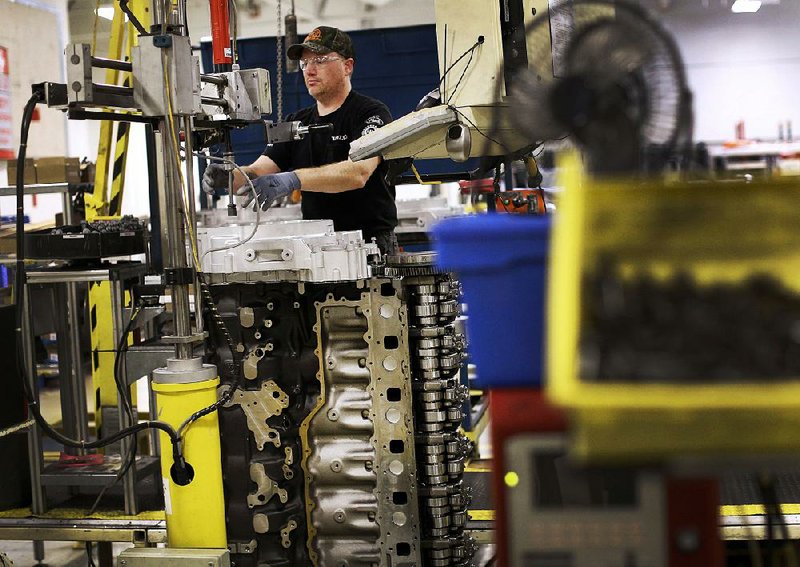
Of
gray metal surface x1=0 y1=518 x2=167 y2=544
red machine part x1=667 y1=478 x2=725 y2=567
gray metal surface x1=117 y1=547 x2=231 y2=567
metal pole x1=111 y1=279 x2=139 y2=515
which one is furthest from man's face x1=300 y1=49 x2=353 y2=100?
red machine part x1=667 y1=478 x2=725 y2=567

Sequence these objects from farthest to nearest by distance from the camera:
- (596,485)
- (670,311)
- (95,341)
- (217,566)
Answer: (95,341) < (217,566) < (596,485) < (670,311)

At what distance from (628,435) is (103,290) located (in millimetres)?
3384

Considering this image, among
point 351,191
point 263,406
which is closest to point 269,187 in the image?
point 351,191

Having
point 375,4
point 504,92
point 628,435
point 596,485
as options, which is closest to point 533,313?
point 596,485

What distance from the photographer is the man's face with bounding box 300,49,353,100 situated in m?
3.73

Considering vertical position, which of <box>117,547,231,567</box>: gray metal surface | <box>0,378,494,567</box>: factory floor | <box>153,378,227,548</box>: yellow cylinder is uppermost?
<box>153,378,227,548</box>: yellow cylinder

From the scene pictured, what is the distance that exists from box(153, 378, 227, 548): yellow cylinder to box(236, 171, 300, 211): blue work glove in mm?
731

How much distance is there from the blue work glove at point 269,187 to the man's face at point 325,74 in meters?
0.69

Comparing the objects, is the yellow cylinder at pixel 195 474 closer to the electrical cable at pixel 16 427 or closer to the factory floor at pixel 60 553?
the electrical cable at pixel 16 427

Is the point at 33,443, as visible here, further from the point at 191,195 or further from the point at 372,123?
the point at 372,123

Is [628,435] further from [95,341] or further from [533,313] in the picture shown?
[95,341]

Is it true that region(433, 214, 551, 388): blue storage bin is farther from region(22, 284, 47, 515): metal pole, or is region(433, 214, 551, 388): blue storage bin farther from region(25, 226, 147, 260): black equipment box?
region(22, 284, 47, 515): metal pole

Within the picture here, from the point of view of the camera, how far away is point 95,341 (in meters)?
4.07

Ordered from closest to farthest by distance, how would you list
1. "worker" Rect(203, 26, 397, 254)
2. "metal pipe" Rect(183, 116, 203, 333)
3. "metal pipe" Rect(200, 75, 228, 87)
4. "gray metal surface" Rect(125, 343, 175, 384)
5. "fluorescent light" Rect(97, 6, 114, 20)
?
"metal pipe" Rect(183, 116, 203, 333), "metal pipe" Rect(200, 75, 228, 87), "gray metal surface" Rect(125, 343, 175, 384), "worker" Rect(203, 26, 397, 254), "fluorescent light" Rect(97, 6, 114, 20)
